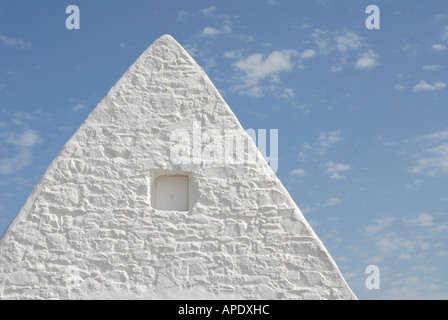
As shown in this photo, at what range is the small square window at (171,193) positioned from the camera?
912cm

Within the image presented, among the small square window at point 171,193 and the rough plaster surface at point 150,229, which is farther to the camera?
the small square window at point 171,193

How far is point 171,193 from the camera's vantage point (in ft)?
30.2

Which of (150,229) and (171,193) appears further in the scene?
(171,193)

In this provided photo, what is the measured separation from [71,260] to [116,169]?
144 cm

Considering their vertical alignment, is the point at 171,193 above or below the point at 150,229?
above

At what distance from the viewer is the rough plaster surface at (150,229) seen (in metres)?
8.45

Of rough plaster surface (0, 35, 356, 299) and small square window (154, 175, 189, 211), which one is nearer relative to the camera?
rough plaster surface (0, 35, 356, 299)

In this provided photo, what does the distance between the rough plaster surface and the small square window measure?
0.19 meters

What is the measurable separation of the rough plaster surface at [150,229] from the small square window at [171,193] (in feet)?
0.62

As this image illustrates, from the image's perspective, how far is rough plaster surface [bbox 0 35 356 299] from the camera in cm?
845

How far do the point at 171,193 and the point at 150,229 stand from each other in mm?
707

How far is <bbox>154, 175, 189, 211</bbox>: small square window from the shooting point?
9.12 metres
